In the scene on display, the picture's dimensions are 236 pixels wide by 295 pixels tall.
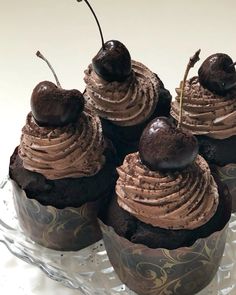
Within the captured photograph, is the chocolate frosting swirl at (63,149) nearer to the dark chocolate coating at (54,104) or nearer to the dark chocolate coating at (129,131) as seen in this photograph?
the dark chocolate coating at (54,104)

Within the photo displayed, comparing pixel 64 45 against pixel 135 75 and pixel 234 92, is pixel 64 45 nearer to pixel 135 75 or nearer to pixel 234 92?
pixel 135 75

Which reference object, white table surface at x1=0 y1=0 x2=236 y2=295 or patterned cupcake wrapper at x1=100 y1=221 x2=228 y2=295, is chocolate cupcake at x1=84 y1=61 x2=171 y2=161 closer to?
patterned cupcake wrapper at x1=100 y1=221 x2=228 y2=295

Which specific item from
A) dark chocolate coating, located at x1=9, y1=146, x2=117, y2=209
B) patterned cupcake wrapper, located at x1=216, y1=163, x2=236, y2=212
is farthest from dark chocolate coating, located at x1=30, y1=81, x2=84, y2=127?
patterned cupcake wrapper, located at x1=216, y1=163, x2=236, y2=212

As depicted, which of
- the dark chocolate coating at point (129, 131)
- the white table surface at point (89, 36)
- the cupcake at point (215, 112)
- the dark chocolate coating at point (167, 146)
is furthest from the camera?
the white table surface at point (89, 36)

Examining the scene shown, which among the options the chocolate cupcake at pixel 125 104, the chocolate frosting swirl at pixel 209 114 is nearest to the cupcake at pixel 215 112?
the chocolate frosting swirl at pixel 209 114

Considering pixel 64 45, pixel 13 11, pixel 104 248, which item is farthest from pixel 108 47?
pixel 13 11

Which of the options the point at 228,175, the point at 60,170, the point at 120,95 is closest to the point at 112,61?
the point at 120,95
